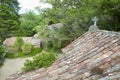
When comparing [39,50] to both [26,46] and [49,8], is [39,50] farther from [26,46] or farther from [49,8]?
[49,8]

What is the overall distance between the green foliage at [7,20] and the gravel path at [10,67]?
21.2ft

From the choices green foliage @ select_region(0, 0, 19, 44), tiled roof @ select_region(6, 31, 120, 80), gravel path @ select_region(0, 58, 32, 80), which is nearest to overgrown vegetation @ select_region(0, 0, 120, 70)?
green foliage @ select_region(0, 0, 19, 44)

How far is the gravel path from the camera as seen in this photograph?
1608 centimetres

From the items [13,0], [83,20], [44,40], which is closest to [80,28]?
[83,20]

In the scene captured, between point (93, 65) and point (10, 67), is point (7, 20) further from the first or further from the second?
point (93, 65)

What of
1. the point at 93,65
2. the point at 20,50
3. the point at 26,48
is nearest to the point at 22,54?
the point at 26,48

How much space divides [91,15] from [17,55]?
8039 millimetres

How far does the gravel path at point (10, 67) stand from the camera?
633 inches

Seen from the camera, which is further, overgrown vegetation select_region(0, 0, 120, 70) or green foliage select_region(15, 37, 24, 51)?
green foliage select_region(15, 37, 24, 51)

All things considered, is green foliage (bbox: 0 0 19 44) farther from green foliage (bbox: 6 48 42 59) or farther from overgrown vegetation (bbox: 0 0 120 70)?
green foliage (bbox: 6 48 42 59)

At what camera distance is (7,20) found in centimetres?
2522

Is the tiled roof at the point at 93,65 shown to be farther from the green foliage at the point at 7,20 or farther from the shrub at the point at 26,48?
the green foliage at the point at 7,20

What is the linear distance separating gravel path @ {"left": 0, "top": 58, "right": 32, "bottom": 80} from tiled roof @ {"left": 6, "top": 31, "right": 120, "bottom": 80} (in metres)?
9.69

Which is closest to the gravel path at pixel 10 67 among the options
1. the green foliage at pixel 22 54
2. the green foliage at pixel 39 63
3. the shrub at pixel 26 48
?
the green foliage at pixel 22 54
